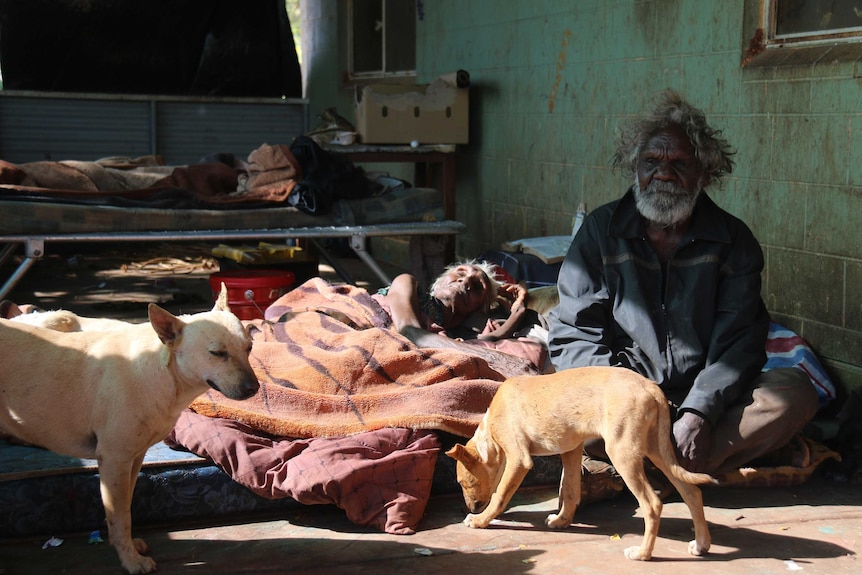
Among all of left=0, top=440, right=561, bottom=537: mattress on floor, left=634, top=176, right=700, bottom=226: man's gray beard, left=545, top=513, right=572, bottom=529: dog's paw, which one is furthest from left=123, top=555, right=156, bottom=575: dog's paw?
left=634, top=176, right=700, bottom=226: man's gray beard

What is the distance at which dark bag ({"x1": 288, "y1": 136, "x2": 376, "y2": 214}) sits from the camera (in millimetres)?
7293

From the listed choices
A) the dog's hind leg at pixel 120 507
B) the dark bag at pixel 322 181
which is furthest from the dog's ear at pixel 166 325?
the dark bag at pixel 322 181

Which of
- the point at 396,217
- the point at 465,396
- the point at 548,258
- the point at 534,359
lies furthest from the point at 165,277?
the point at 465,396

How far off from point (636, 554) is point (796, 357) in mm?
2158

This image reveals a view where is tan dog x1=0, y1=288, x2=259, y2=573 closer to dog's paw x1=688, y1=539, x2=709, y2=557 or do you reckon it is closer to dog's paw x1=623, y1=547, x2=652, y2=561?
dog's paw x1=623, y1=547, x2=652, y2=561

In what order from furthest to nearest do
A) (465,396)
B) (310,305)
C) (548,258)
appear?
(548,258) → (310,305) → (465,396)

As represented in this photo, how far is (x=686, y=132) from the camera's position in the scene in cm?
441

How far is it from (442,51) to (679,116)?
568 cm

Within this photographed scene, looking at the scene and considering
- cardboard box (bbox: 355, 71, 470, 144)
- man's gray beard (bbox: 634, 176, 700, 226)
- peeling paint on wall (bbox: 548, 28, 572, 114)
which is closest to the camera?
man's gray beard (bbox: 634, 176, 700, 226)

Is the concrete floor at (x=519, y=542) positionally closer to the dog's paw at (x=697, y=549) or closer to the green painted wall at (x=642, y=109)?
the dog's paw at (x=697, y=549)

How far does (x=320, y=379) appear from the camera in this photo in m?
4.31

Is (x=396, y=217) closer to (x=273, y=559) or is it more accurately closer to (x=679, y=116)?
(x=679, y=116)

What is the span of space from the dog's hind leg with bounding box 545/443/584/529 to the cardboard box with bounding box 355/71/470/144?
18.0 ft

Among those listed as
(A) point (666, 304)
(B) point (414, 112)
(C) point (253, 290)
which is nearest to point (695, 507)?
(A) point (666, 304)
